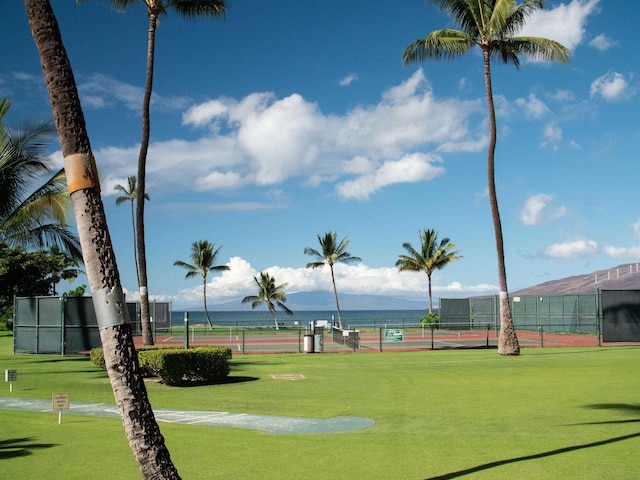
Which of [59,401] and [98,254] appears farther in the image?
[59,401]

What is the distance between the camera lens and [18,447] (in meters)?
9.85

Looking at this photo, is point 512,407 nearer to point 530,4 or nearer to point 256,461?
point 256,461

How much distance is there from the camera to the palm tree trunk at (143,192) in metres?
22.0

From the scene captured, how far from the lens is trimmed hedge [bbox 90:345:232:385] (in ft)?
60.2

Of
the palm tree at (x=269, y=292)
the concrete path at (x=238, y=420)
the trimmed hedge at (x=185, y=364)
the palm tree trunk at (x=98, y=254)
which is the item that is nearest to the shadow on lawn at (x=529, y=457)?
the concrete path at (x=238, y=420)

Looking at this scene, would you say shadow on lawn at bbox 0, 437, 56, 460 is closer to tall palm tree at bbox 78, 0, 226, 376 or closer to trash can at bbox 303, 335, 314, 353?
tall palm tree at bbox 78, 0, 226, 376

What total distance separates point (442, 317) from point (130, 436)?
50.5 metres

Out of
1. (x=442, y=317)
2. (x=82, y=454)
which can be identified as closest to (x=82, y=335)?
(x=82, y=454)

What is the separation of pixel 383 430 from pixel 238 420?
2.88 meters

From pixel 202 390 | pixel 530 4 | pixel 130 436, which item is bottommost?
pixel 202 390

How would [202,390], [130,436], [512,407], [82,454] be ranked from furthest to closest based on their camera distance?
[202,390] → [512,407] → [82,454] → [130,436]

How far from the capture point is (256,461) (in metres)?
9.01

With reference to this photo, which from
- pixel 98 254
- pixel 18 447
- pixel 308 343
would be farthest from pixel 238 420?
pixel 308 343

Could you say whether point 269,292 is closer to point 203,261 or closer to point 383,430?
point 203,261
